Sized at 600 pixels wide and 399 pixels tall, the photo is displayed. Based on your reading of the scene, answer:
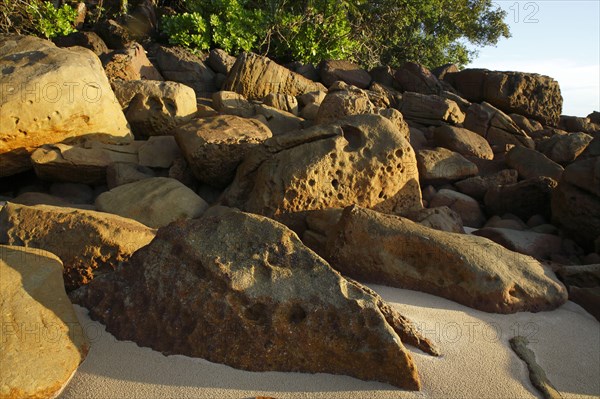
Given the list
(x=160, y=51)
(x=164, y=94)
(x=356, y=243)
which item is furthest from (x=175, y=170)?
(x=160, y=51)

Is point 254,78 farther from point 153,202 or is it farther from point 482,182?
point 153,202

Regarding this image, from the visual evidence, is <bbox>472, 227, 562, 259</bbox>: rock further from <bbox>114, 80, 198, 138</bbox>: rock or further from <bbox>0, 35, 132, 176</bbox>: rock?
<bbox>0, 35, 132, 176</bbox>: rock

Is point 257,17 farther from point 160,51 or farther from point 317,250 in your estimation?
point 317,250

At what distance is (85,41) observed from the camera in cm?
905

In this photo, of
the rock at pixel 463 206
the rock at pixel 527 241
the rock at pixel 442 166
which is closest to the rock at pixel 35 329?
the rock at pixel 527 241

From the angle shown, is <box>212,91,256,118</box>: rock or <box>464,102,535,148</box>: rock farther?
<box>464,102,535,148</box>: rock

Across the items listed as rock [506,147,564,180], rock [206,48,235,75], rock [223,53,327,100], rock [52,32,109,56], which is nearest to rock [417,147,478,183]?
rock [506,147,564,180]

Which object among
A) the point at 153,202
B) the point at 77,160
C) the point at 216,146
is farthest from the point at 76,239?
the point at 77,160

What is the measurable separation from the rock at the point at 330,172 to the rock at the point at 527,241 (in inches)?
27.7

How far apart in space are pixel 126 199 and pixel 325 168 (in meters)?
A: 1.73

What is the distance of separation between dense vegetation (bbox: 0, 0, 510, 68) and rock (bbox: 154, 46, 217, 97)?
0.90 m

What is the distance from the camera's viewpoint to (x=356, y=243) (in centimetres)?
388

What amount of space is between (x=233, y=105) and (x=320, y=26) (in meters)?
5.04

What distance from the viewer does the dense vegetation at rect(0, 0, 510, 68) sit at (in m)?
10.0
